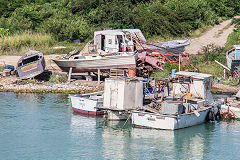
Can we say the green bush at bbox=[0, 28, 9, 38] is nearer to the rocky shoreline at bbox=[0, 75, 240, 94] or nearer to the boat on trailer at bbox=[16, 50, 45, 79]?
the rocky shoreline at bbox=[0, 75, 240, 94]

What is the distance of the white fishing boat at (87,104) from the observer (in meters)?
27.0

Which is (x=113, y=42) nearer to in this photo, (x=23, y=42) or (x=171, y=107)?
(x=23, y=42)

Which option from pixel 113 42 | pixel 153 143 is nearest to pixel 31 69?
pixel 113 42

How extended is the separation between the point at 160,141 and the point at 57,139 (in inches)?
200

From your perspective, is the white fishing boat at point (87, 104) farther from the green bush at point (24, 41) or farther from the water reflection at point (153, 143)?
the green bush at point (24, 41)

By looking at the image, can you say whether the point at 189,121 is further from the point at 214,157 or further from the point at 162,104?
the point at 214,157

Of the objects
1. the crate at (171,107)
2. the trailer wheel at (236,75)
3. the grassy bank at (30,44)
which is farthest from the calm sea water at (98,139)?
the grassy bank at (30,44)

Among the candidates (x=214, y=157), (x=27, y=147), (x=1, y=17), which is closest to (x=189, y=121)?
(x=214, y=157)

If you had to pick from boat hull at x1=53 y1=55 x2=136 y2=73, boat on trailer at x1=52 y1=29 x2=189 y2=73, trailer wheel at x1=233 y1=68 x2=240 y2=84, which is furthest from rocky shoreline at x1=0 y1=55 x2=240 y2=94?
boat on trailer at x1=52 y1=29 x2=189 y2=73

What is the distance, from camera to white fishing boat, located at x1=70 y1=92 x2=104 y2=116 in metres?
27.0

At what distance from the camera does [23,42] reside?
45.3 m

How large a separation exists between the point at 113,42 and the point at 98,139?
13657 mm

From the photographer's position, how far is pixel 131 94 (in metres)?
24.7

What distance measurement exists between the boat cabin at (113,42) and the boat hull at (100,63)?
1.23 meters
